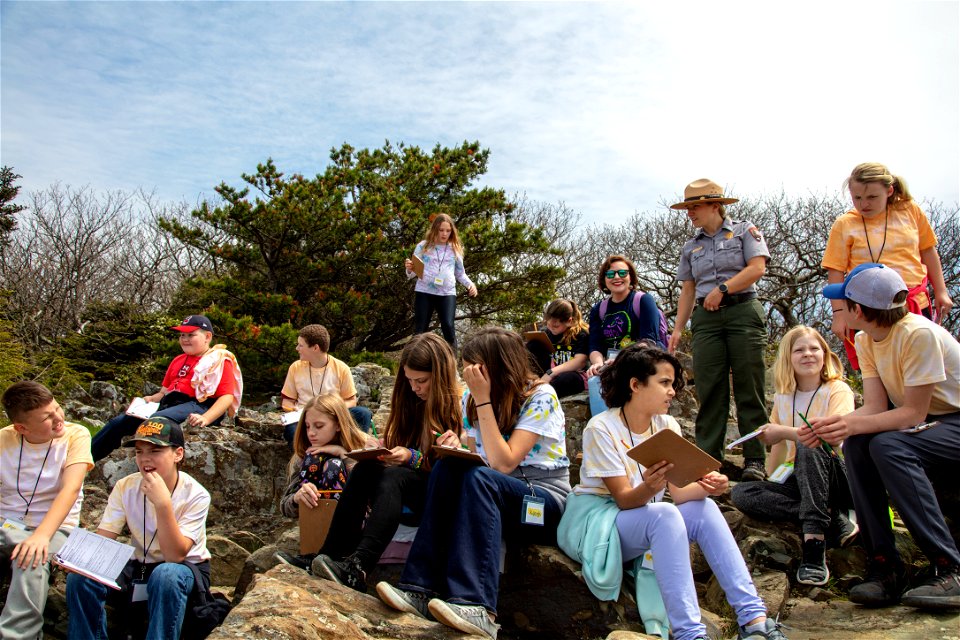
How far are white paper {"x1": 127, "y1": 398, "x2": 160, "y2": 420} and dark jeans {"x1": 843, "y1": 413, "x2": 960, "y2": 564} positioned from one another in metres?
4.66

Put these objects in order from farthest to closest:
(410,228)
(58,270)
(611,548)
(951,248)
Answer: (58,270) → (951,248) → (410,228) → (611,548)

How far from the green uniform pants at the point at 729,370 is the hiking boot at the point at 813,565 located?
4.30 ft

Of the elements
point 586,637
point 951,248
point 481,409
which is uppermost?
point 951,248

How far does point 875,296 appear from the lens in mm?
3637

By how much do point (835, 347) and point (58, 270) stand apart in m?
18.2

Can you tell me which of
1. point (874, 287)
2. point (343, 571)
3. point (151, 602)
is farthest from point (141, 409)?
point (874, 287)

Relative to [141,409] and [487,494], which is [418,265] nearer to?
[141,409]

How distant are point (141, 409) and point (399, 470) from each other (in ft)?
9.15

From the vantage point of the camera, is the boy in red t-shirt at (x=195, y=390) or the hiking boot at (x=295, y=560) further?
the boy in red t-shirt at (x=195, y=390)

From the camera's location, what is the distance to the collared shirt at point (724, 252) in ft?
17.8

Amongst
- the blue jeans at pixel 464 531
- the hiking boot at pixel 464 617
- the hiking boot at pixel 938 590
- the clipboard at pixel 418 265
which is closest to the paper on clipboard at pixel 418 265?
the clipboard at pixel 418 265

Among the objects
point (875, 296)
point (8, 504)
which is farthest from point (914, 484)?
point (8, 504)

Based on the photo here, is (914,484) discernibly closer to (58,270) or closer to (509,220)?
(509,220)

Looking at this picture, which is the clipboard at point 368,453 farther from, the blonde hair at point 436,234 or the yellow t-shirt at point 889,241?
the blonde hair at point 436,234
